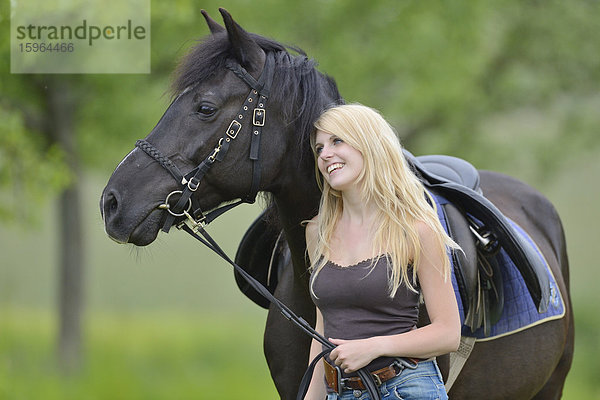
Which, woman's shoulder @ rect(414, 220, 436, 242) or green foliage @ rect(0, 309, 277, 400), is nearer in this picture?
woman's shoulder @ rect(414, 220, 436, 242)

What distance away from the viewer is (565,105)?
946cm

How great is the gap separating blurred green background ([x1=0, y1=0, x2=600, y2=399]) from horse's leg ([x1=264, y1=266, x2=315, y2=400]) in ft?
8.44

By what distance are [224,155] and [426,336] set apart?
950mm

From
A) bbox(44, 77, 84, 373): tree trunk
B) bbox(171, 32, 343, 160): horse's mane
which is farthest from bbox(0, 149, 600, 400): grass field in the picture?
bbox(171, 32, 343, 160): horse's mane

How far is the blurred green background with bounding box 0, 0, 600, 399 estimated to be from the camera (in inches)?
289

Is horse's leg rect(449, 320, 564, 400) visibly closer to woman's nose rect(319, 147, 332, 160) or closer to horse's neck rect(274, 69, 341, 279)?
horse's neck rect(274, 69, 341, 279)

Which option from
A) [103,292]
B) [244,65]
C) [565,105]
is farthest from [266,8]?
[103,292]

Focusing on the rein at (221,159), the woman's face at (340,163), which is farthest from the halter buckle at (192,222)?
the woman's face at (340,163)

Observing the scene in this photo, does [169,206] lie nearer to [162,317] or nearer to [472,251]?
[472,251]

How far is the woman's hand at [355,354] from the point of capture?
2258 mm

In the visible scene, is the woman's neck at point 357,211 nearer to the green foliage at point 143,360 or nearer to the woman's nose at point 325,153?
the woman's nose at point 325,153

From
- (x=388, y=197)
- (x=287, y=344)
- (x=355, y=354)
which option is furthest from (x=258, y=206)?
(x=355, y=354)

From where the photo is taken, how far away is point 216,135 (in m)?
2.62

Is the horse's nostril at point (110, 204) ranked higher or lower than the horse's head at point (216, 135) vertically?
lower
